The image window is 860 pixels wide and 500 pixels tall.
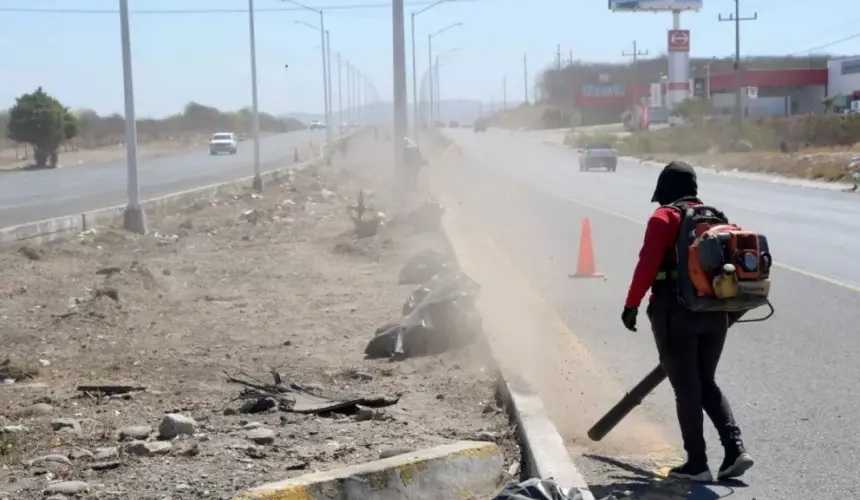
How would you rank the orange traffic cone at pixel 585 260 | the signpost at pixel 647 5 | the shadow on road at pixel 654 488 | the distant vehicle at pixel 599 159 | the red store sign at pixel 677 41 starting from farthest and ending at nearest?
1. the signpost at pixel 647 5
2. the red store sign at pixel 677 41
3. the distant vehicle at pixel 599 159
4. the orange traffic cone at pixel 585 260
5. the shadow on road at pixel 654 488

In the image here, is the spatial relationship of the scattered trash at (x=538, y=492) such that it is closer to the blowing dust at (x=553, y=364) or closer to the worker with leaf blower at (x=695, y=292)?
the worker with leaf blower at (x=695, y=292)

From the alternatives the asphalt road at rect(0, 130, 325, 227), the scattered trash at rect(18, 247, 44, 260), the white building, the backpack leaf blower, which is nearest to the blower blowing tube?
the backpack leaf blower

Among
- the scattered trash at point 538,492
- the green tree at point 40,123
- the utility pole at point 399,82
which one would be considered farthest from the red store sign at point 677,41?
the scattered trash at point 538,492

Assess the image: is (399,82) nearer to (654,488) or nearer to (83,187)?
(654,488)

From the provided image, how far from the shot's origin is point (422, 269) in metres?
14.3

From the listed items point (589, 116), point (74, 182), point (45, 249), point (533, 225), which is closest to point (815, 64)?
point (589, 116)

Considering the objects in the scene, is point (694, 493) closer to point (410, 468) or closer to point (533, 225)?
point (410, 468)

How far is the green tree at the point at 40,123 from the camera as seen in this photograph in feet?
209

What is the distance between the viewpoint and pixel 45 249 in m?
18.4

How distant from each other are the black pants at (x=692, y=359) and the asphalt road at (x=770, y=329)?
274mm

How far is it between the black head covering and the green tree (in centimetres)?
6242

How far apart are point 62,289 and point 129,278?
840 mm

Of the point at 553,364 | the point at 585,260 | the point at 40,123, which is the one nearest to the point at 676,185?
the point at 553,364

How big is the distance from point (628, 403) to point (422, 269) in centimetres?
819
